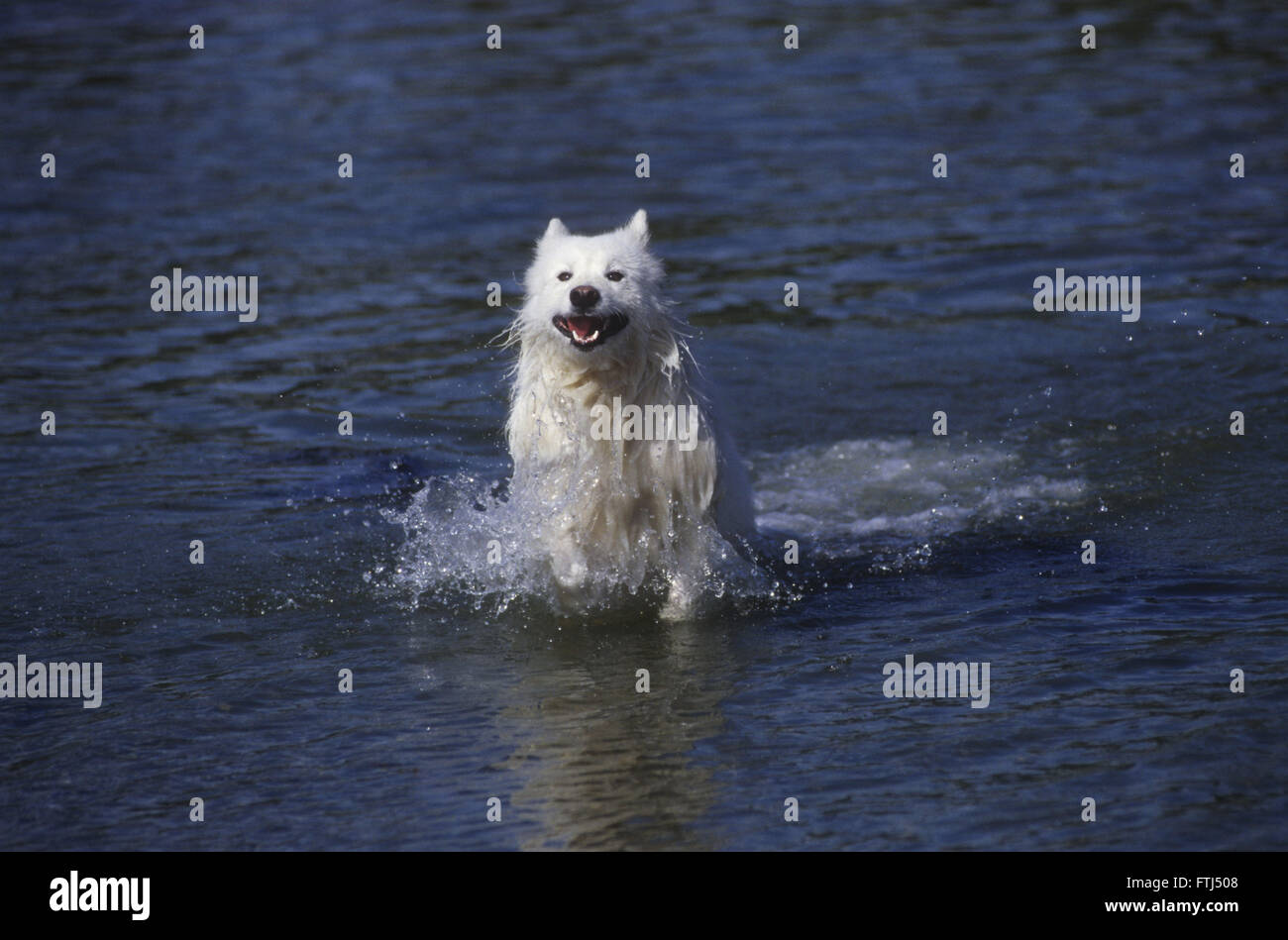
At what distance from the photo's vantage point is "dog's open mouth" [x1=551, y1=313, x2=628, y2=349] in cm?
773

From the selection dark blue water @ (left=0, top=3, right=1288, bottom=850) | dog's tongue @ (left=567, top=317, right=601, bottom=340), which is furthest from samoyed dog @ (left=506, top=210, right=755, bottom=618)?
dark blue water @ (left=0, top=3, right=1288, bottom=850)

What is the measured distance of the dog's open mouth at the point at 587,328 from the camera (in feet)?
25.3

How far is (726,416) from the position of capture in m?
10.2

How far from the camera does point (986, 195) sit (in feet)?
54.7

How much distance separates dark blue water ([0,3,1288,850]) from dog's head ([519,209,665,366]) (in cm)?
139

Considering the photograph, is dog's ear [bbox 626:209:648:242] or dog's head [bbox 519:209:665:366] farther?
dog's ear [bbox 626:209:648:242]

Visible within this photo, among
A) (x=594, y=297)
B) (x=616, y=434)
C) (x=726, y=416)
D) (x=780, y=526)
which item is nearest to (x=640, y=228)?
(x=594, y=297)

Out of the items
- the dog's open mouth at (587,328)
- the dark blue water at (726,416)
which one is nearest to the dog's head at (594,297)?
the dog's open mouth at (587,328)

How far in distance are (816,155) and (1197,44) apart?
21.8ft

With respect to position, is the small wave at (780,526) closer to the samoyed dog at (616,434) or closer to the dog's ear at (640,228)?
the samoyed dog at (616,434)

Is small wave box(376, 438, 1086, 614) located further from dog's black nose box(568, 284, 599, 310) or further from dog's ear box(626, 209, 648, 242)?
dog's ear box(626, 209, 648, 242)

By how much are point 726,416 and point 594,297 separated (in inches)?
105
